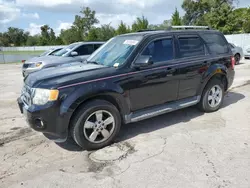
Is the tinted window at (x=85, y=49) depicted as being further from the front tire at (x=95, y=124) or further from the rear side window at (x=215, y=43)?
the front tire at (x=95, y=124)

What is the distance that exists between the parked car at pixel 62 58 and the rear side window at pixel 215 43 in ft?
15.4

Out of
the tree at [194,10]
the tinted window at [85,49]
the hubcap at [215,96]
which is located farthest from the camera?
the tree at [194,10]

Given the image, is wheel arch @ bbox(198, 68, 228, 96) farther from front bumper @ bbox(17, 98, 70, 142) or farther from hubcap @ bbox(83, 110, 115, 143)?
front bumper @ bbox(17, 98, 70, 142)

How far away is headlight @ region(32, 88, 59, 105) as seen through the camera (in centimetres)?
313

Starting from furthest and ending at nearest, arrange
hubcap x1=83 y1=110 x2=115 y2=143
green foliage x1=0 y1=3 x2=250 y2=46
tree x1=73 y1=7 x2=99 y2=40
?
tree x1=73 y1=7 x2=99 y2=40, green foliage x1=0 y1=3 x2=250 y2=46, hubcap x1=83 y1=110 x2=115 y2=143

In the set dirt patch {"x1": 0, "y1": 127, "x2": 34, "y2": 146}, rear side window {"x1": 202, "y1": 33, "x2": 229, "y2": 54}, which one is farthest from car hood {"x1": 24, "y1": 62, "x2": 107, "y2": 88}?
rear side window {"x1": 202, "y1": 33, "x2": 229, "y2": 54}

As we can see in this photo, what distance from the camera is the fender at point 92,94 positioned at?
3.20m

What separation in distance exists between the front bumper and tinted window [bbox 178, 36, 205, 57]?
2576mm

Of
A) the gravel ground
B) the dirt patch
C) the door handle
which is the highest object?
the door handle

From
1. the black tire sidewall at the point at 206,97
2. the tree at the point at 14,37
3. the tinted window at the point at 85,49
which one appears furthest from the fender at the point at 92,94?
the tree at the point at 14,37

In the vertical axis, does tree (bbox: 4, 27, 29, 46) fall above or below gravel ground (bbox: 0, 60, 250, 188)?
above

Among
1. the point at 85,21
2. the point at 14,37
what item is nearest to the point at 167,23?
the point at 85,21

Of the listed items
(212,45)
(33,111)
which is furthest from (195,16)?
(33,111)

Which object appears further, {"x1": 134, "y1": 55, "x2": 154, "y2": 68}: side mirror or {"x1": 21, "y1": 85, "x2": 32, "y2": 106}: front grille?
{"x1": 134, "y1": 55, "x2": 154, "y2": 68}: side mirror
